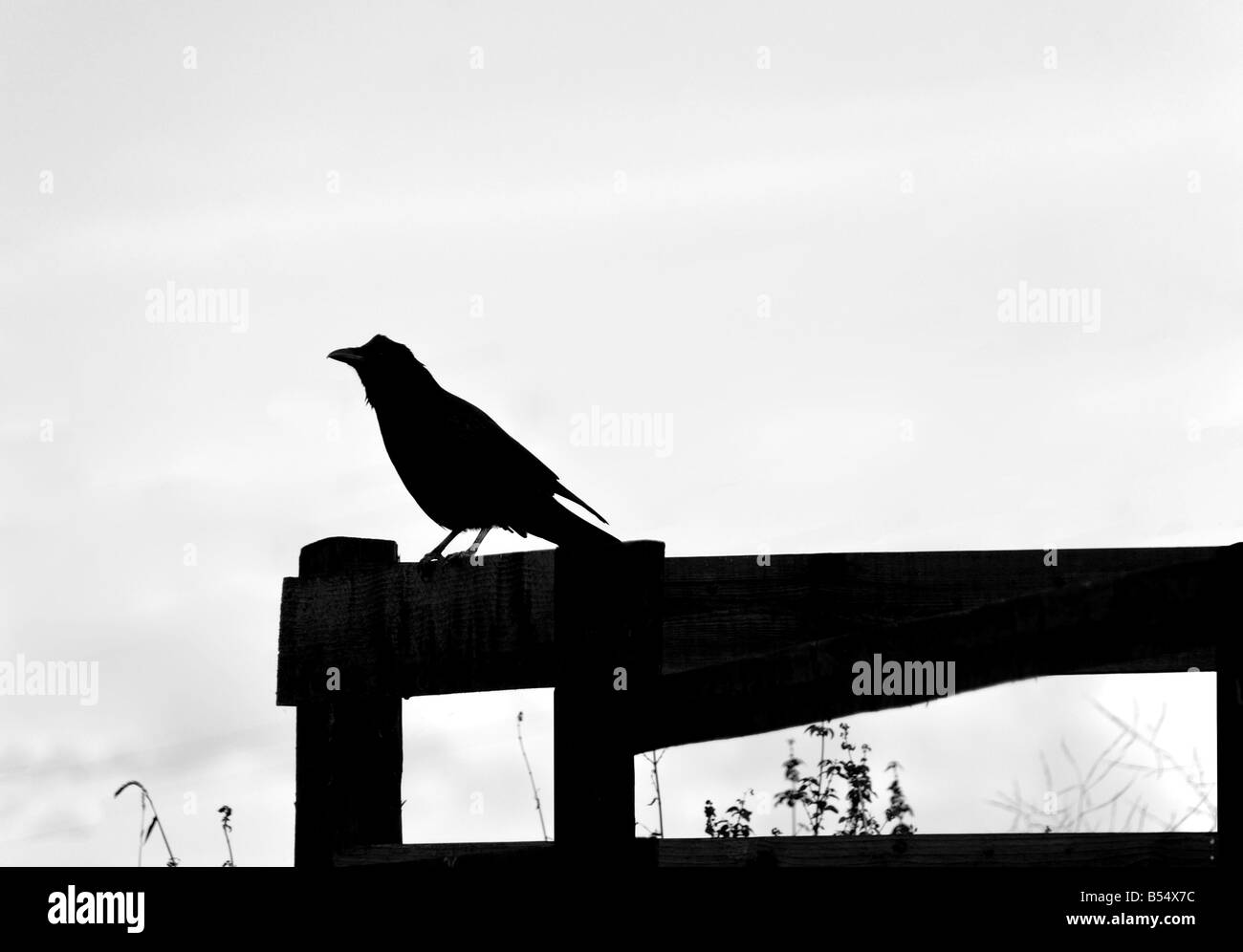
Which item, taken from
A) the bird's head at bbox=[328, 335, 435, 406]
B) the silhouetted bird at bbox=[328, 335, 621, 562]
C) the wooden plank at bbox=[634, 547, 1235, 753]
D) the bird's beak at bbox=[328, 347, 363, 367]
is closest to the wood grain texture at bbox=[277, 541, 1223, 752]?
the wooden plank at bbox=[634, 547, 1235, 753]

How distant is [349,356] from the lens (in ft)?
24.3

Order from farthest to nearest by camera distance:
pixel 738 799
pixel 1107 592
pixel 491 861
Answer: pixel 738 799 → pixel 491 861 → pixel 1107 592

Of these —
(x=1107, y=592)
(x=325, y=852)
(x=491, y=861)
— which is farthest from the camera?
(x=325, y=852)

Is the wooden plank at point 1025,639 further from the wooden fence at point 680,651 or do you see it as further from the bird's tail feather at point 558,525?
the bird's tail feather at point 558,525

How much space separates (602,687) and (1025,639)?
3.50 ft

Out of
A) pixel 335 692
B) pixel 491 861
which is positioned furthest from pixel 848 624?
pixel 335 692

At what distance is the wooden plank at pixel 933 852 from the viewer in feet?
10.3

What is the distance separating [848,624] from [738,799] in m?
2.13

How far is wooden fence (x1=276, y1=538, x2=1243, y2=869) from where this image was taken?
235cm

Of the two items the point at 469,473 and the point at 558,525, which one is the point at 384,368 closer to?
the point at 469,473

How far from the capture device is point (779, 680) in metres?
2.58

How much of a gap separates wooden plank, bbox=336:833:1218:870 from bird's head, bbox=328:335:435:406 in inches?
164
